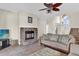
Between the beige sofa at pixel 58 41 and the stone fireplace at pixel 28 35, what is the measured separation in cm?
14

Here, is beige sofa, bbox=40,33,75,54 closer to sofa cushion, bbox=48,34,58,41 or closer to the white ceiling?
sofa cushion, bbox=48,34,58,41

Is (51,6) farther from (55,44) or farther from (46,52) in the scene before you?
(46,52)

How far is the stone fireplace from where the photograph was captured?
2074mm

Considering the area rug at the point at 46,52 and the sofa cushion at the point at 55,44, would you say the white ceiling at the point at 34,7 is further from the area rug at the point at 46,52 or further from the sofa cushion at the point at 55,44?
the area rug at the point at 46,52

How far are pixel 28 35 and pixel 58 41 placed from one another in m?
0.53

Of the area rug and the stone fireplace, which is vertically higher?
the stone fireplace

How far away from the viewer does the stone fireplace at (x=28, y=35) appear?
6.81 feet

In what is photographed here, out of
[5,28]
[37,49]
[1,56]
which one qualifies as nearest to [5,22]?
[5,28]

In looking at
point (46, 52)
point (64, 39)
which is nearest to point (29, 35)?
point (46, 52)

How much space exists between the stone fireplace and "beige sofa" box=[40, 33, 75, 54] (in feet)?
0.45

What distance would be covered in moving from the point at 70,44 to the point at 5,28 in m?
1.10

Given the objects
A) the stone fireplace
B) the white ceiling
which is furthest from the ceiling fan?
the stone fireplace

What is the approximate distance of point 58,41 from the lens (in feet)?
6.66

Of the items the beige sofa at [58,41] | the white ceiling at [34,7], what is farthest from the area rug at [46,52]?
the white ceiling at [34,7]
